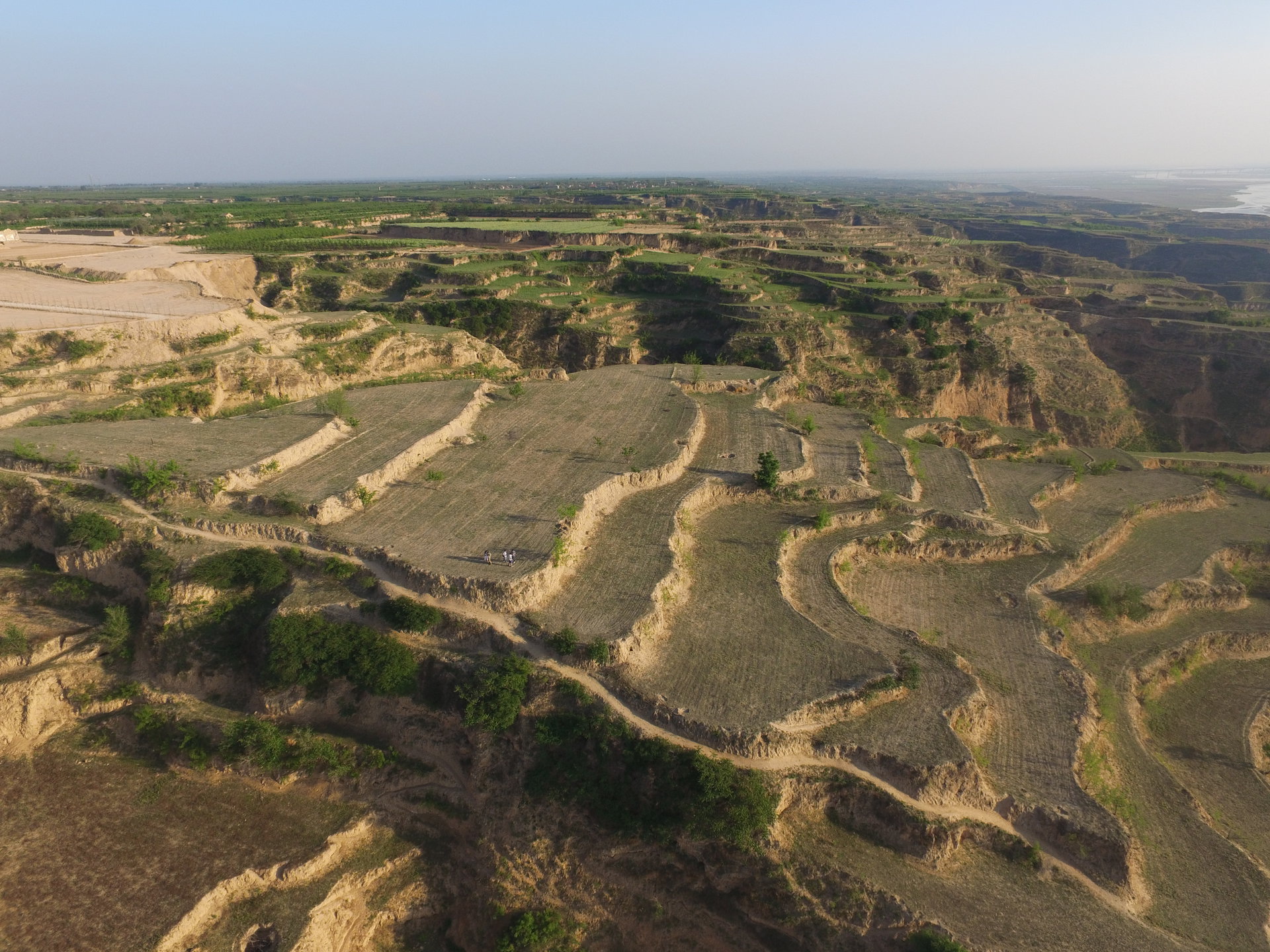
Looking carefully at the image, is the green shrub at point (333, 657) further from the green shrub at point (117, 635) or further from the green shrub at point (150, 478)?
the green shrub at point (150, 478)

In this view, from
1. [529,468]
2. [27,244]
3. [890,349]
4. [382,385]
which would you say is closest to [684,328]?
[890,349]

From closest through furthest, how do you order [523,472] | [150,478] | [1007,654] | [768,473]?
[1007,654]
[150,478]
[523,472]
[768,473]

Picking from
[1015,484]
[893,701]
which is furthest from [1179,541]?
[893,701]

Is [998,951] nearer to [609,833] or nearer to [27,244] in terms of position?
[609,833]

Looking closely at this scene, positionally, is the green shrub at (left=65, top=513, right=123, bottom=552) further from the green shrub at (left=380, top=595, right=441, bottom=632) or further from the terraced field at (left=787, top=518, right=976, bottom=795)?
the terraced field at (left=787, top=518, right=976, bottom=795)

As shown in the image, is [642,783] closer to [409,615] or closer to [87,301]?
[409,615]

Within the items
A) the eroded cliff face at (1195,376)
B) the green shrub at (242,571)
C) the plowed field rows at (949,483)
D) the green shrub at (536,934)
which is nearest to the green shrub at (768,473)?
the plowed field rows at (949,483)
